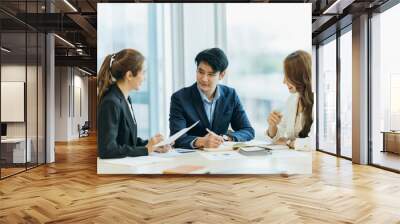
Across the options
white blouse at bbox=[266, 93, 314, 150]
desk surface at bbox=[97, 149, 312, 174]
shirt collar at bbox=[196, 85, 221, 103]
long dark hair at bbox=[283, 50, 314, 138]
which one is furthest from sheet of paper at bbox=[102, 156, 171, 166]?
long dark hair at bbox=[283, 50, 314, 138]

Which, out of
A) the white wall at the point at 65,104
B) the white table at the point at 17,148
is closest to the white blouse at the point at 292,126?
the white table at the point at 17,148

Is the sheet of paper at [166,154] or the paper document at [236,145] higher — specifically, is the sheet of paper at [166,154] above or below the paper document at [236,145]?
below

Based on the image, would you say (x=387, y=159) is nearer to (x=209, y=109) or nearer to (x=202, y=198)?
(x=209, y=109)

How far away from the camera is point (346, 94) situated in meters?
8.72

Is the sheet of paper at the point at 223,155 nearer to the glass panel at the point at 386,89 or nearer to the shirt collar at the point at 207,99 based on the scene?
the shirt collar at the point at 207,99

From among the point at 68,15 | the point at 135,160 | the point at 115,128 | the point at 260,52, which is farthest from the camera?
the point at 68,15

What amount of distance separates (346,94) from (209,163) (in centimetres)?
436

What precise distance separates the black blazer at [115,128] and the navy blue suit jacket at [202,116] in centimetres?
68

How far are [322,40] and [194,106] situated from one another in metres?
5.46

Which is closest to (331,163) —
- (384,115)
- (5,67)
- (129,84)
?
(384,115)

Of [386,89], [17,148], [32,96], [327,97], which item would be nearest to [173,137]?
[17,148]

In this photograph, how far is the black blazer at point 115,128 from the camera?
607cm

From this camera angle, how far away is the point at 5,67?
6.26 metres

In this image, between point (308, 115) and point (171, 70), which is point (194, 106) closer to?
point (171, 70)
